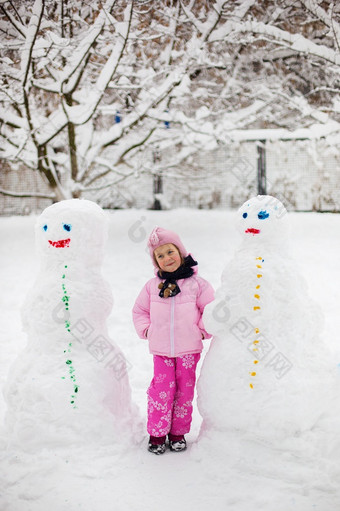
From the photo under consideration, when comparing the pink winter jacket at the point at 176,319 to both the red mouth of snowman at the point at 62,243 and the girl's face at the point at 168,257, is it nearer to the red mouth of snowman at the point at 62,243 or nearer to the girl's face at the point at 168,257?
the girl's face at the point at 168,257

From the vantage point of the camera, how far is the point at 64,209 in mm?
3070

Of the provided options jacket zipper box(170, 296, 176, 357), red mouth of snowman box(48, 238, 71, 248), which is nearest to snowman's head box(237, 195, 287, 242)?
jacket zipper box(170, 296, 176, 357)

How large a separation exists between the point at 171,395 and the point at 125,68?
5.95 metres

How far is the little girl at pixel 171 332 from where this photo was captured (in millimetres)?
2951

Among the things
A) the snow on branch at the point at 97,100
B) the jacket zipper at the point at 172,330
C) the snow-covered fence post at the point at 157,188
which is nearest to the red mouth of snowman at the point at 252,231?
the jacket zipper at the point at 172,330

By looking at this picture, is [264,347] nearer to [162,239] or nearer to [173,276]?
[173,276]

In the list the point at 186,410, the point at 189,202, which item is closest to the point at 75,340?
the point at 186,410

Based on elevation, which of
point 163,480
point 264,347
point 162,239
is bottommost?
point 163,480

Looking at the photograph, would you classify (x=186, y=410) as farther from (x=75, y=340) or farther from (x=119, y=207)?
(x=119, y=207)

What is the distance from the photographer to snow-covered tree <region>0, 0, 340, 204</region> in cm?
612

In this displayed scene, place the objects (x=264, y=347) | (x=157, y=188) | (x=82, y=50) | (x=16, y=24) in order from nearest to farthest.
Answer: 1. (x=264, y=347)
2. (x=16, y=24)
3. (x=82, y=50)
4. (x=157, y=188)

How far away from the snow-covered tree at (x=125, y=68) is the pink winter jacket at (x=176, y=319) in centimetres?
371

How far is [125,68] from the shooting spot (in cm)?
761

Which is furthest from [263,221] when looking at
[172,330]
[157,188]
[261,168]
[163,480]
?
[157,188]
